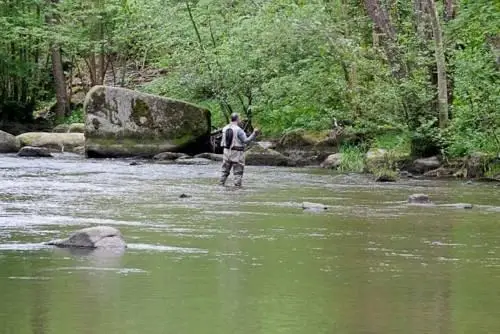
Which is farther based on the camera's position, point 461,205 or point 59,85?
point 59,85

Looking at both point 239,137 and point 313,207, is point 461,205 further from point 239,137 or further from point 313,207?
point 239,137

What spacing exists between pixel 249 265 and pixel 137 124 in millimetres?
21047

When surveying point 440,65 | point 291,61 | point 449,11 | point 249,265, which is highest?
point 449,11

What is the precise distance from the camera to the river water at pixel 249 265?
6.73m

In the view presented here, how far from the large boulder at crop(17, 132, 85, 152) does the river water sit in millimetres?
14791

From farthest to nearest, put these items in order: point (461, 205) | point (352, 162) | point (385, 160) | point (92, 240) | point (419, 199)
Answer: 1. point (352, 162)
2. point (385, 160)
3. point (419, 199)
4. point (461, 205)
5. point (92, 240)

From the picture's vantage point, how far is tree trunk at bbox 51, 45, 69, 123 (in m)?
43.2

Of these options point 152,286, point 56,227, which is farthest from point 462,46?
point 152,286

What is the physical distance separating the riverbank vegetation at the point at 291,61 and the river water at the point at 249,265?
6.84 m

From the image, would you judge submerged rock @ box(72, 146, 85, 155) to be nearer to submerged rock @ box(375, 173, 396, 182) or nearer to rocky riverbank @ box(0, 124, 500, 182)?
rocky riverbank @ box(0, 124, 500, 182)

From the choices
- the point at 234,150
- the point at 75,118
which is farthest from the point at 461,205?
the point at 75,118

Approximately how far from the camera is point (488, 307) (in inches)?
288

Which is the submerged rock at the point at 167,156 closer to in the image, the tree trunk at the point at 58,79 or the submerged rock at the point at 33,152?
the submerged rock at the point at 33,152

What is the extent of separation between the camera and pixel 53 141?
108 feet
